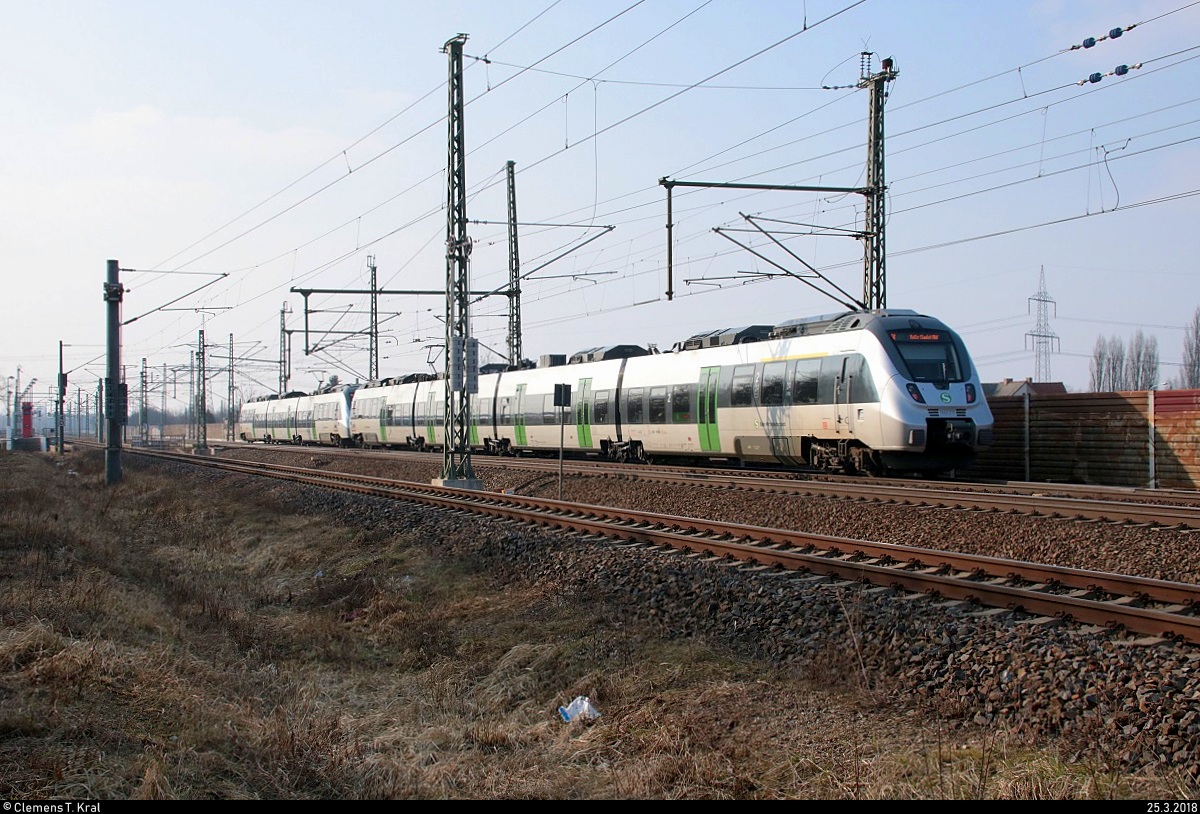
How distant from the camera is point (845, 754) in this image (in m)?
5.31

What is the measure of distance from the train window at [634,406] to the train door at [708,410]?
251 centimetres

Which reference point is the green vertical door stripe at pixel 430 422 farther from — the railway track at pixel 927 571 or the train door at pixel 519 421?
the railway track at pixel 927 571

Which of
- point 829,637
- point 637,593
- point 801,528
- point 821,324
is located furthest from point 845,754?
point 821,324

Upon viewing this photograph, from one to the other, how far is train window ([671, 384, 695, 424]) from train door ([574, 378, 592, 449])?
4.34 m

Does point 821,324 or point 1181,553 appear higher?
point 821,324

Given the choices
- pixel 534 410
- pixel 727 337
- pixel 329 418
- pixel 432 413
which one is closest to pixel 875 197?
pixel 727 337

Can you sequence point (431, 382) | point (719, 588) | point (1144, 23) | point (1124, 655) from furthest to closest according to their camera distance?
point (431, 382) < point (1144, 23) < point (719, 588) < point (1124, 655)

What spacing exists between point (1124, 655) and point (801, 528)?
23.9 feet

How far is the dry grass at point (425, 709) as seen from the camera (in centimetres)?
491

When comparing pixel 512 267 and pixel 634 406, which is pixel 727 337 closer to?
pixel 634 406

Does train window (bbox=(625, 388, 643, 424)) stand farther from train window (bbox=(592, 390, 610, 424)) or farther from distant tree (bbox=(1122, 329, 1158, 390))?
distant tree (bbox=(1122, 329, 1158, 390))

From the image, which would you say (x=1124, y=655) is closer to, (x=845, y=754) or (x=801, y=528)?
(x=845, y=754)

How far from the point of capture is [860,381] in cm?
1781

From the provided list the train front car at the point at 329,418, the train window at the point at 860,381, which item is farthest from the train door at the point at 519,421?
the train front car at the point at 329,418
